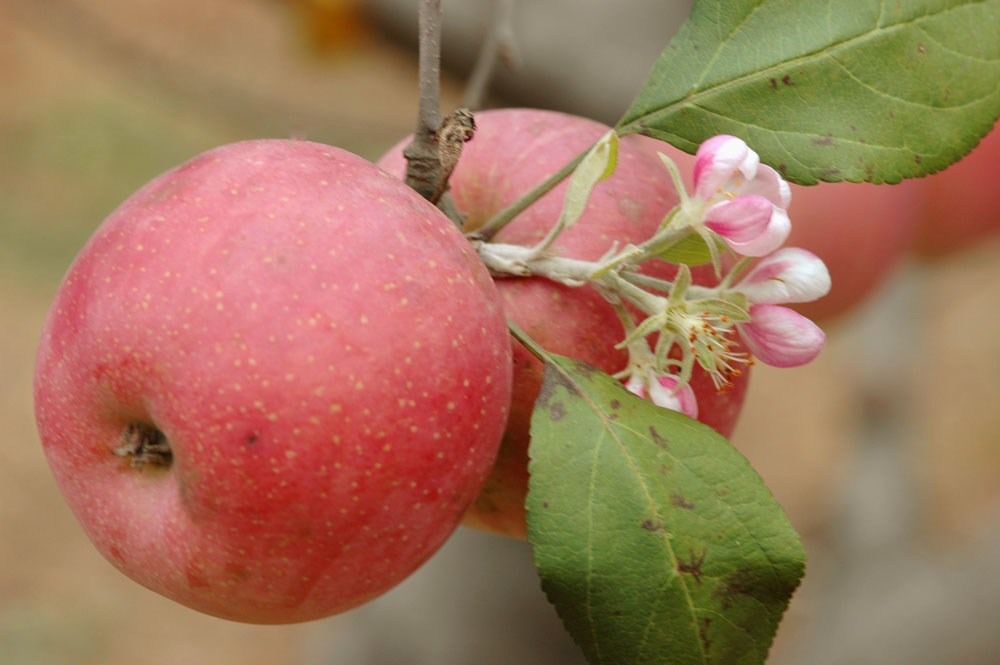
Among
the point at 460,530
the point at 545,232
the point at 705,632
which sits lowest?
the point at 705,632

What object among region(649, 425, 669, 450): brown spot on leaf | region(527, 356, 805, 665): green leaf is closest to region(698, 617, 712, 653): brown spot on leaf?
region(527, 356, 805, 665): green leaf

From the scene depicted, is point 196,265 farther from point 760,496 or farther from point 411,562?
point 760,496

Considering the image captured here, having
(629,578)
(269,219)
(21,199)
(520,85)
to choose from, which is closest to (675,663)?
(629,578)

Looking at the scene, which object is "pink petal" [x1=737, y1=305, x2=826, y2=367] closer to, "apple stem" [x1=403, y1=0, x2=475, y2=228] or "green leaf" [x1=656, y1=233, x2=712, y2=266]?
"green leaf" [x1=656, y1=233, x2=712, y2=266]

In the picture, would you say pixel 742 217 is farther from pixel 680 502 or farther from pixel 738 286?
pixel 680 502

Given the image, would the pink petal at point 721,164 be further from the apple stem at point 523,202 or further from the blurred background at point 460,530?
the blurred background at point 460,530

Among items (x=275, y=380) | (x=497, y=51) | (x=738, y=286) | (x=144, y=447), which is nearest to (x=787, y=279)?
(x=738, y=286)
